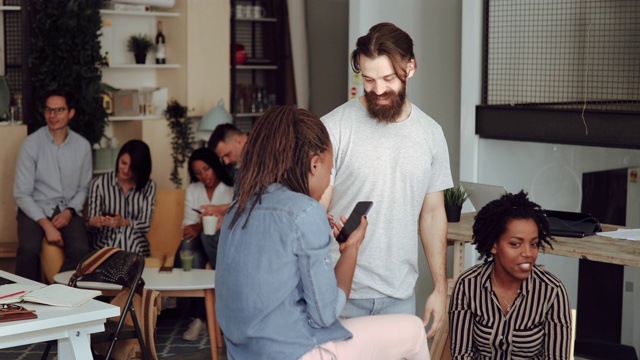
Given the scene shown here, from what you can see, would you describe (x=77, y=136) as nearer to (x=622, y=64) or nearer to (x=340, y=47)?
(x=340, y=47)

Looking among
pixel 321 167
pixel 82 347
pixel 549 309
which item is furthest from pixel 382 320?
pixel 82 347

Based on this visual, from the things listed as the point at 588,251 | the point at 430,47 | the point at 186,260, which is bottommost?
the point at 186,260

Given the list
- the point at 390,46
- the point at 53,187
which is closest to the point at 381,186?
the point at 390,46

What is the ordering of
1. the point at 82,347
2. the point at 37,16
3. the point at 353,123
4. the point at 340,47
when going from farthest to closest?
the point at 340,47 < the point at 37,16 < the point at 82,347 < the point at 353,123

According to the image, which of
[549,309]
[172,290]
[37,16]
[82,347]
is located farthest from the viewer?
[37,16]

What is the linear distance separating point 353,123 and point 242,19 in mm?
6732

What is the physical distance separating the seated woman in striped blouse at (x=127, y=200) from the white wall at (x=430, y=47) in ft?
5.44

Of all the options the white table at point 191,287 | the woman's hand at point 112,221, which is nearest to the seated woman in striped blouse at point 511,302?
the white table at point 191,287

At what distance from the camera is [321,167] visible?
246 centimetres

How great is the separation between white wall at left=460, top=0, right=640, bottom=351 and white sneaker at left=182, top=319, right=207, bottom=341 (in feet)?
6.08

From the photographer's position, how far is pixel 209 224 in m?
6.48

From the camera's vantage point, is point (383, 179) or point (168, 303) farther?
point (168, 303)

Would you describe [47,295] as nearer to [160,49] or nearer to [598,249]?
[598,249]

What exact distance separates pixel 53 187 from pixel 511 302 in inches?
178
